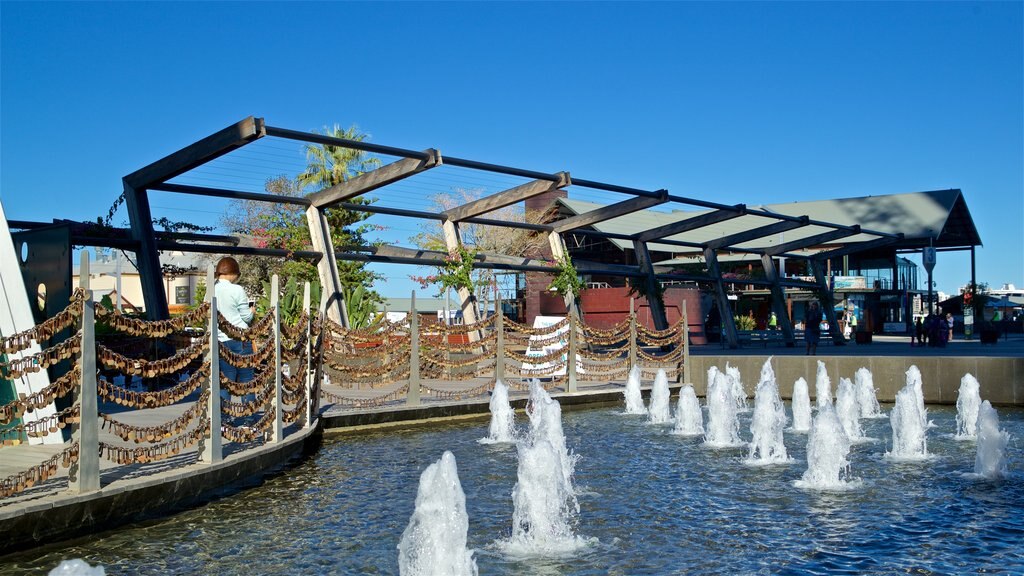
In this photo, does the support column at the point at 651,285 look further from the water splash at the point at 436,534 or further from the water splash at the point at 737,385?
the water splash at the point at 436,534

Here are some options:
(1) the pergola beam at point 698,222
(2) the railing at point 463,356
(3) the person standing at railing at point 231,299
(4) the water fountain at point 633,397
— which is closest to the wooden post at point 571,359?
(2) the railing at point 463,356

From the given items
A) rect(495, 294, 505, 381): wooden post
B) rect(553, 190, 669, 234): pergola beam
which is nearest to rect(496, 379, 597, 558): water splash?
rect(495, 294, 505, 381): wooden post

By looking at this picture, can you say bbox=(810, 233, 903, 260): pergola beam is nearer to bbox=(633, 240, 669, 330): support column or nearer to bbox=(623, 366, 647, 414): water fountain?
bbox=(633, 240, 669, 330): support column

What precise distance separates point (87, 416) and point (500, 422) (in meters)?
7.00

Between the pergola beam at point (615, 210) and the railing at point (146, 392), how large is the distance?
36.7ft

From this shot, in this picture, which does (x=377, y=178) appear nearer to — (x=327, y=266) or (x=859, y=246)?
(x=327, y=266)

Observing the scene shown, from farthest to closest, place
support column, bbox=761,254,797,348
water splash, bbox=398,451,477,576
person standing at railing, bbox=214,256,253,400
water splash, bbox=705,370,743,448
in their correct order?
support column, bbox=761,254,797,348
water splash, bbox=705,370,743,448
person standing at railing, bbox=214,256,253,400
water splash, bbox=398,451,477,576

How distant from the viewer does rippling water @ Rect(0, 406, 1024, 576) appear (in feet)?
21.4

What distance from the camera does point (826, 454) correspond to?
9.68 metres

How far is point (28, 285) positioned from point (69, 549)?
14.1 ft

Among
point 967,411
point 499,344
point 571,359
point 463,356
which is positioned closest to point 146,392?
point 499,344

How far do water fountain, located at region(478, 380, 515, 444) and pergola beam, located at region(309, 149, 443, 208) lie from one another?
492 cm

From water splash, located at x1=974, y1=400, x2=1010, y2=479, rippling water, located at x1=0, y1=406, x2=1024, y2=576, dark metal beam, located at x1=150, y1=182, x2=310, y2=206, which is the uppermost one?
dark metal beam, located at x1=150, y1=182, x2=310, y2=206

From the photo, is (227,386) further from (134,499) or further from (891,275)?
(891,275)
